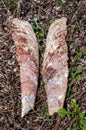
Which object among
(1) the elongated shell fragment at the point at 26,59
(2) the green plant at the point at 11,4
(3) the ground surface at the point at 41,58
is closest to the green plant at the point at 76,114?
(3) the ground surface at the point at 41,58

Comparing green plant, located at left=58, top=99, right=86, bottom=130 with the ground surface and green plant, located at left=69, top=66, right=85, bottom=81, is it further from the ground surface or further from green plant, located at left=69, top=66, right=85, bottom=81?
green plant, located at left=69, top=66, right=85, bottom=81

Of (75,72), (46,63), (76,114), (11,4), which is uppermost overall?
(11,4)

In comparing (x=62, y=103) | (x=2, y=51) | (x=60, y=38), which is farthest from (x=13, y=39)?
(x=62, y=103)

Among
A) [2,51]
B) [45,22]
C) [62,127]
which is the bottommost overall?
[62,127]

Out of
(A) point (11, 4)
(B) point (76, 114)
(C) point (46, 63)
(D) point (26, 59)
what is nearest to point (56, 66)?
(C) point (46, 63)

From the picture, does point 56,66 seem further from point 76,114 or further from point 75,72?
point 76,114

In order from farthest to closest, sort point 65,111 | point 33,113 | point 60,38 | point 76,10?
1. point 76,10
2. point 60,38
3. point 33,113
4. point 65,111

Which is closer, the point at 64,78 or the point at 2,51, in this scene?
the point at 64,78

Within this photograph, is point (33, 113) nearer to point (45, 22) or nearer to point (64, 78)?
point (64, 78)
